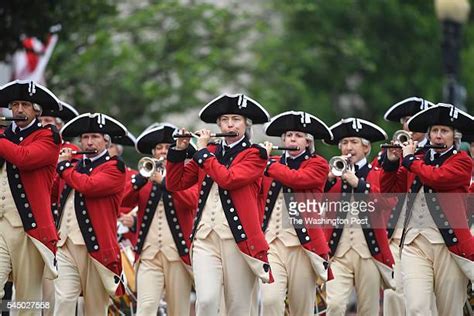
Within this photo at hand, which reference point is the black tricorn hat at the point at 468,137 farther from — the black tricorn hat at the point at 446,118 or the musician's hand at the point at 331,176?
the musician's hand at the point at 331,176

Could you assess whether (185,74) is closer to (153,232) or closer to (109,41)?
(109,41)

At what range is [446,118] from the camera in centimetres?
1559

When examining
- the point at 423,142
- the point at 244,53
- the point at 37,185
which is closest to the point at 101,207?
the point at 37,185

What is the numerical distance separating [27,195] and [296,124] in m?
3.09

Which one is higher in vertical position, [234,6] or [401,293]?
[234,6]

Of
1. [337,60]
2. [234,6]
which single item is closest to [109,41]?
[234,6]

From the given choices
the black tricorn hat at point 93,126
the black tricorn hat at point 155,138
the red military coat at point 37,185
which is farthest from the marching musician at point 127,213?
the red military coat at point 37,185

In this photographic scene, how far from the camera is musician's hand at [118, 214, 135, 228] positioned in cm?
1880

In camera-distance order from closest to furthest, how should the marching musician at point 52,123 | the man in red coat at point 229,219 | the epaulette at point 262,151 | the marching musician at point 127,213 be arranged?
1. the man in red coat at point 229,219
2. the epaulette at point 262,151
3. the marching musician at point 52,123
4. the marching musician at point 127,213

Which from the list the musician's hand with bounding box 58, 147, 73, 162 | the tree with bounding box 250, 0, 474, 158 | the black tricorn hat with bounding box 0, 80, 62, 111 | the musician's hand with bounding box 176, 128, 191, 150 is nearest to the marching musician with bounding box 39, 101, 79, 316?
the musician's hand with bounding box 58, 147, 73, 162

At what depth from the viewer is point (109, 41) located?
3169 cm

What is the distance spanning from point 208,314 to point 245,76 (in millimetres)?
20959

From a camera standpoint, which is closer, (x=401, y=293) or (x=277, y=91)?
(x=401, y=293)

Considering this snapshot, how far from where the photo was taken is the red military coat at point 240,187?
Result: 14.8 metres
